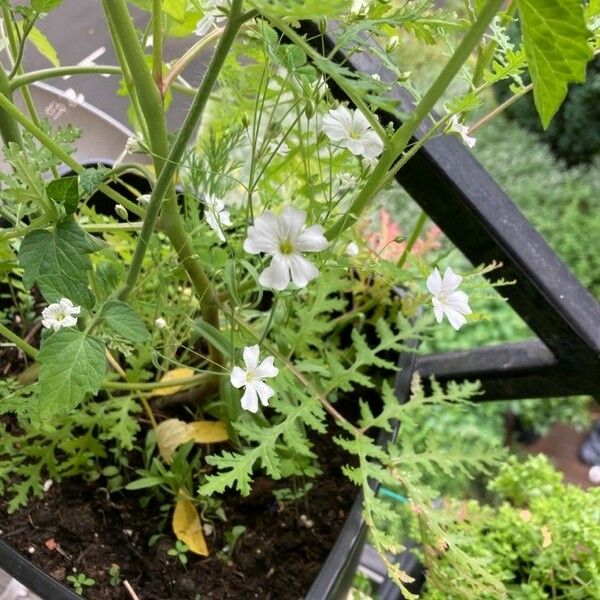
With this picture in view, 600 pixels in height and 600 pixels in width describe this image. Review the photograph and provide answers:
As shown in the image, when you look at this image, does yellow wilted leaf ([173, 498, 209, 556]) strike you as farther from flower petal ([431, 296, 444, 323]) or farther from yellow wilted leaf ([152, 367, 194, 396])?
flower petal ([431, 296, 444, 323])

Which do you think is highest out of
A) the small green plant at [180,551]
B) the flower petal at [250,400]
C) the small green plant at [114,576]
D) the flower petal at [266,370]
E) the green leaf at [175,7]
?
the green leaf at [175,7]

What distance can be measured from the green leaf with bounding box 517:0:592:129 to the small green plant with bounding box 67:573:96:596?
427mm

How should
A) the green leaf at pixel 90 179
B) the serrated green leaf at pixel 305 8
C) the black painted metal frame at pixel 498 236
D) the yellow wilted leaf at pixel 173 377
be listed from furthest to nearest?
1. the yellow wilted leaf at pixel 173 377
2. the black painted metal frame at pixel 498 236
3. the green leaf at pixel 90 179
4. the serrated green leaf at pixel 305 8

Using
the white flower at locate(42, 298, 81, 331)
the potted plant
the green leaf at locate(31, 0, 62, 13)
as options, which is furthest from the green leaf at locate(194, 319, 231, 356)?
the green leaf at locate(31, 0, 62, 13)

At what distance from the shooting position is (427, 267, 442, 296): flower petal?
1.37 ft

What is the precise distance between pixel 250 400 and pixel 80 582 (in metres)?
0.20

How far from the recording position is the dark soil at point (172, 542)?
50 cm

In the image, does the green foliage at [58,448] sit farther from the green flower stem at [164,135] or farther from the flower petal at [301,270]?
the flower petal at [301,270]

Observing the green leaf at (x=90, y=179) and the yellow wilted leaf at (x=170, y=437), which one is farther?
the yellow wilted leaf at (x=170, y=437)

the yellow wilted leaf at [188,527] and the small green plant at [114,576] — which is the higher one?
the yellow wilted leaf at [188,527]

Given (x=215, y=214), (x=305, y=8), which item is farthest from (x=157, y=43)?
(x=305, y=8)

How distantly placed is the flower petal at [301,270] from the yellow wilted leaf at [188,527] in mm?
261

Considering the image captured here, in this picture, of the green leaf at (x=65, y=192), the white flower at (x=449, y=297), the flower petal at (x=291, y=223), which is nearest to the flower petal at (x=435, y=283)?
the white flower at (x=449, y=297)

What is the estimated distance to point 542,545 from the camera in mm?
659
